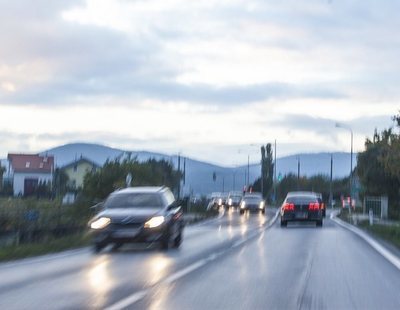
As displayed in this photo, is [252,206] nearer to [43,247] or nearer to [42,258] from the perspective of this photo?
[43,247]

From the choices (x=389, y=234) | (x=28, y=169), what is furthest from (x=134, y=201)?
(x=28, y=169)

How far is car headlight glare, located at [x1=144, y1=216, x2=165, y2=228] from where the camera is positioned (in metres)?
19.9

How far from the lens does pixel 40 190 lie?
238 ft

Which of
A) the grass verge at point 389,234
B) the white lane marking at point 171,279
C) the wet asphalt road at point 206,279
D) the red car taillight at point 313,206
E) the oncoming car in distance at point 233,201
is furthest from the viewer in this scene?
the oncoming car in distance at point 233,201

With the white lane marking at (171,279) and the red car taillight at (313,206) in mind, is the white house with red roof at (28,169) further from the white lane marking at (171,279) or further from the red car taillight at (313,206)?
the white lane marking at (171,279)

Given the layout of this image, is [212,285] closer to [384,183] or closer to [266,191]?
[384,183]

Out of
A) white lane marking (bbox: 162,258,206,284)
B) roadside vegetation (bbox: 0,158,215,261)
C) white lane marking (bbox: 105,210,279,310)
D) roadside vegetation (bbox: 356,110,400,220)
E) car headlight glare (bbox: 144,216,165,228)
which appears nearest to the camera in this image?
white lane marking (bbox: 105,210,279,310)

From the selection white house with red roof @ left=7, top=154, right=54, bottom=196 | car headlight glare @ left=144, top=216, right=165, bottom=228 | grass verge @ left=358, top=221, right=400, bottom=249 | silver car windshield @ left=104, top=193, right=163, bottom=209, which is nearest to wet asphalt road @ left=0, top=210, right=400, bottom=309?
car headlight glare @ left=144, top=216, right=165, bottom=228

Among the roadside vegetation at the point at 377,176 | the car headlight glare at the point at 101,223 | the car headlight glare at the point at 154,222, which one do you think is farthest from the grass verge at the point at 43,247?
the roadside vegetation at the point at 377,176

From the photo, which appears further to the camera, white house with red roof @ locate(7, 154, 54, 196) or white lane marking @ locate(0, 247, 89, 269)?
white house with red roof @ locate(7, 154, 54, 196)

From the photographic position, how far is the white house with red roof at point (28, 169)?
98438mm

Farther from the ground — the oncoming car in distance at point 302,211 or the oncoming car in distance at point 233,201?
the oncoming car in distance at point 233,201

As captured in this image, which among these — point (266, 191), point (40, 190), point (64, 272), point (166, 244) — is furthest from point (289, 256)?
point (266, 191)

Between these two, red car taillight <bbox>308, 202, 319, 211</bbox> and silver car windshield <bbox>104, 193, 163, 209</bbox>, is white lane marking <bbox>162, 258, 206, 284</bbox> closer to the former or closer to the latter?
silver car windshield <bbox>104, 193, 163, 209</bbox>
